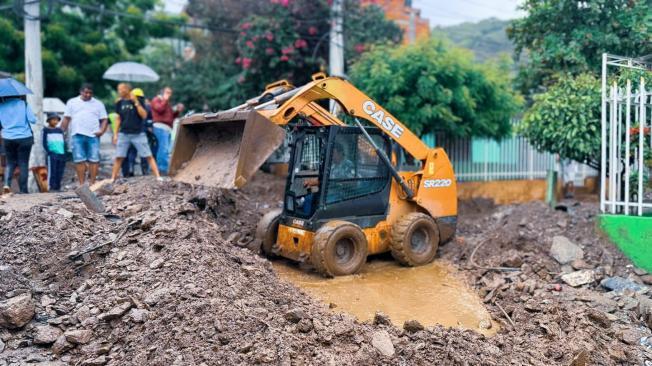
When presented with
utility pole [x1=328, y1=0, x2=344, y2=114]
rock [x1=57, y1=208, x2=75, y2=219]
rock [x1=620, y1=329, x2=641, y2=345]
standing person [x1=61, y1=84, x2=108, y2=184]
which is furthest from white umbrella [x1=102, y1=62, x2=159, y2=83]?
rock [x1=620, y1=329, x2=641, y2=345]

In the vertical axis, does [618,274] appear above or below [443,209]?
below

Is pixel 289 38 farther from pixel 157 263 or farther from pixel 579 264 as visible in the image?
pixel 157 263

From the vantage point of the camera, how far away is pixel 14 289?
4699 millimetres

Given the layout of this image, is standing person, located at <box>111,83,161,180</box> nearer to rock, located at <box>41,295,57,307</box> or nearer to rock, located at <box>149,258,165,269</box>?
rock, located at <box>149,258,165,269</box>

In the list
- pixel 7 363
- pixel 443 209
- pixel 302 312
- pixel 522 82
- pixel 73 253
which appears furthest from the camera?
pixel 522 82

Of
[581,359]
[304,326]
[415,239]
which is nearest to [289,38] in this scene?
[415,239]

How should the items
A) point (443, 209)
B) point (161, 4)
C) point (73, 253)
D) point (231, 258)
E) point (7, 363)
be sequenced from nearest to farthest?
point (7, 363)
point (73, 253)
point (231, 258)
point (443, 209)
point (161, 4)

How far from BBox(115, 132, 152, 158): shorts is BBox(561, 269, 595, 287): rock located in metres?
6.30

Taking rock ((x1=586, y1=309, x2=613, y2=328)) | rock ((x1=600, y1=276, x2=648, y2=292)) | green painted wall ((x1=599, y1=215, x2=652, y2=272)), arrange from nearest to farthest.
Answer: rock ((x1=586, y1=309, x2=613, y2=328)) → rock ((x1=600, y1=276, x2=648, y2=292)) → green painted wall ((x1=599, y1=215, x2=652, y2=272))

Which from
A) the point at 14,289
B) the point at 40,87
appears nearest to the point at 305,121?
the point at 14,289

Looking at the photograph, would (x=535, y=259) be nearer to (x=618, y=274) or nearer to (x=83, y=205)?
(x=618, y=274)

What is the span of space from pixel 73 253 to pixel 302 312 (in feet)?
7.67

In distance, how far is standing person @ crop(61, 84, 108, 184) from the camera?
8.52 meters

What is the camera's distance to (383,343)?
446cm
